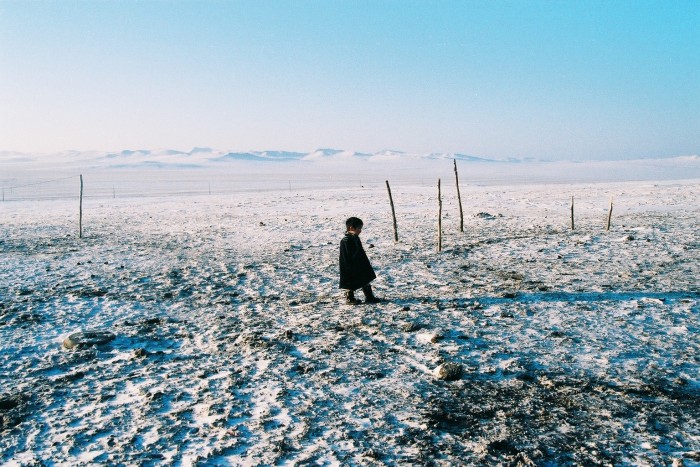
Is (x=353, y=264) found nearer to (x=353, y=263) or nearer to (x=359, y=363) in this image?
(x=353, y=263)

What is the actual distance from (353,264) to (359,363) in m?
2.37

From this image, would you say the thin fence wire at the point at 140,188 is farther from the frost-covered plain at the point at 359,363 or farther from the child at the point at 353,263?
the child at the point at 353,263

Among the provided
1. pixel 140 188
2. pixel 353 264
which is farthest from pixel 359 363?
pixel 140 188

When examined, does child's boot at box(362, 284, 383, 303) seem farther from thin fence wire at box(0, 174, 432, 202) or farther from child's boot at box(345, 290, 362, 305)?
thin fence wire at box(0, 174, 432, 202)

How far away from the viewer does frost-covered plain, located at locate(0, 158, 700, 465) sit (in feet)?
12.4

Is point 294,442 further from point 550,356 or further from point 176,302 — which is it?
point 176,302

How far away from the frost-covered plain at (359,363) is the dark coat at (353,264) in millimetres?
424

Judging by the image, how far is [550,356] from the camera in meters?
5.37

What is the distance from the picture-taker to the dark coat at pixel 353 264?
24.6 ft

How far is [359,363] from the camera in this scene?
533 cm

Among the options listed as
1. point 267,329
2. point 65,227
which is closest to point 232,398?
point 267,329

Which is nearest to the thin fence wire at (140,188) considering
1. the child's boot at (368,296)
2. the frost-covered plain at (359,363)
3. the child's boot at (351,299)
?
the frost-covered plain at (359,363)

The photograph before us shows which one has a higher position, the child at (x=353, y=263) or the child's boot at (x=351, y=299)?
the child at (x=353, y=263)

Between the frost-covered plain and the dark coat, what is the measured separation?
A: 0.42 meters
